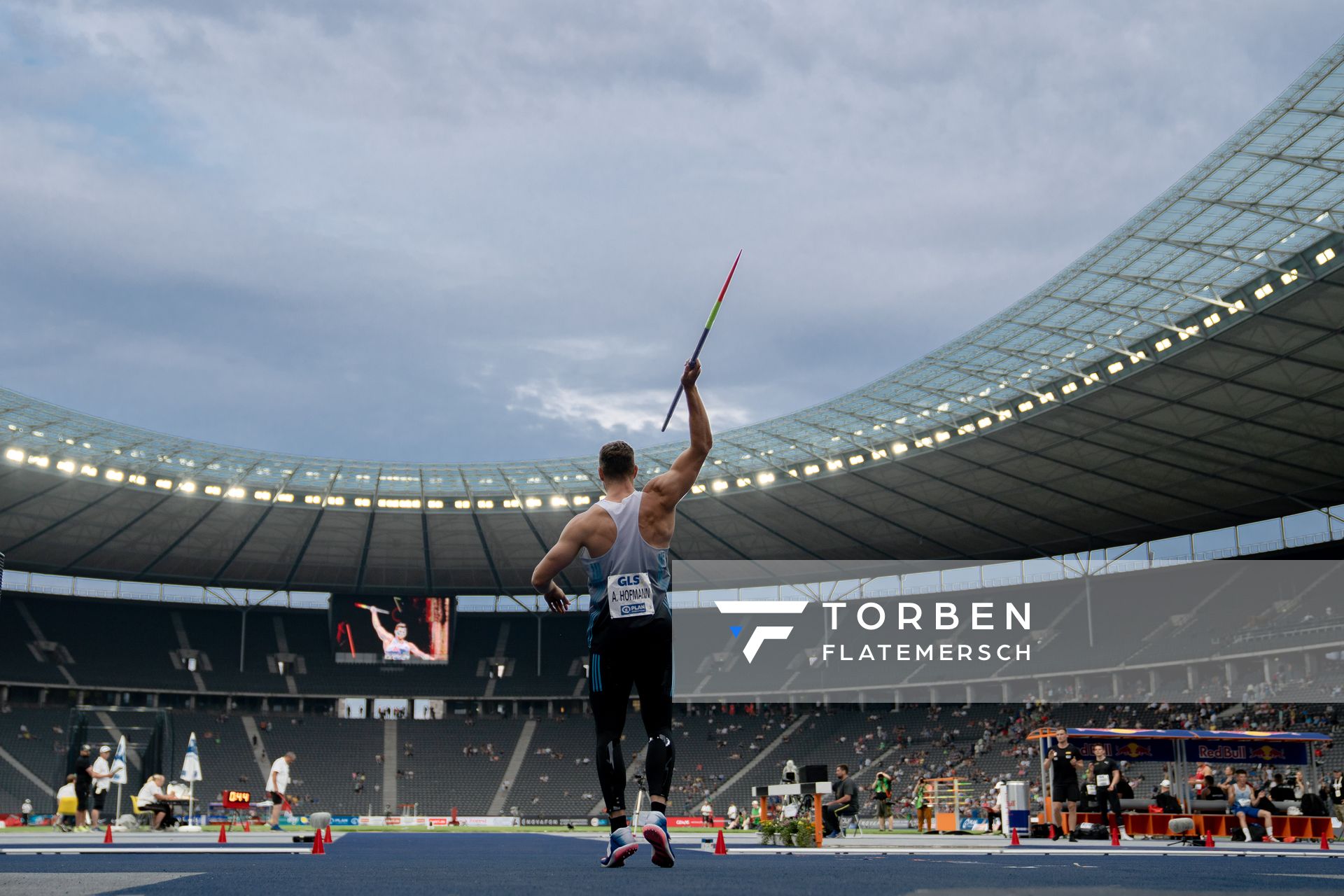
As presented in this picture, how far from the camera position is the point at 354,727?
58.6m

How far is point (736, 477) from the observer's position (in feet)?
152

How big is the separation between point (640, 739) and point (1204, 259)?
36.6 metres

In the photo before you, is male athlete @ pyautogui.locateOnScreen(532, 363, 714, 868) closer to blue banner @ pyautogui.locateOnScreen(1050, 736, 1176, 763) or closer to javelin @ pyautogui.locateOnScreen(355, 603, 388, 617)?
blue banner @ pyautogui.locateOnScreen(1050, 736, 1176, 763)

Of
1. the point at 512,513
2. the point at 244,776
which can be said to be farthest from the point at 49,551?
the point at 512,513

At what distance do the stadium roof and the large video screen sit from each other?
1.75 m

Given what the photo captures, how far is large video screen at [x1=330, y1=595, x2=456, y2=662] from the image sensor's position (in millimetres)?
56312

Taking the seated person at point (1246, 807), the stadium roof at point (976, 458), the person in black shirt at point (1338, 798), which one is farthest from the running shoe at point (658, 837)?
the stadium roof at point (976, 458)

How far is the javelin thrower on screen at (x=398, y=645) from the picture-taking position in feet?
184

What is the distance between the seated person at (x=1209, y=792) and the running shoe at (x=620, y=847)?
2079cm

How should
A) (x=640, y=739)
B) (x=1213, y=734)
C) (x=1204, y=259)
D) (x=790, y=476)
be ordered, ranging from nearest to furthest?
(x=1213, y=734) → (x=1204, y=259) → (x=790, y=476) → (x=640, y=739)

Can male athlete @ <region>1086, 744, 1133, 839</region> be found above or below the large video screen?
below

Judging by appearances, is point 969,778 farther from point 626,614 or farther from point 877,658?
point 626,614

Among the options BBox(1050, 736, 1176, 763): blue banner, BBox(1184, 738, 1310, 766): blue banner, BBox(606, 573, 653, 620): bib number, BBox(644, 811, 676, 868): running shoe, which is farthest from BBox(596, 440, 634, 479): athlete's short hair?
BBox(1184, 738, 1310, 766): blue banner

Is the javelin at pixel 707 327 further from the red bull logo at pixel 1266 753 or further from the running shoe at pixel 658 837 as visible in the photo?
the red bull logo at pixel 1266 753
